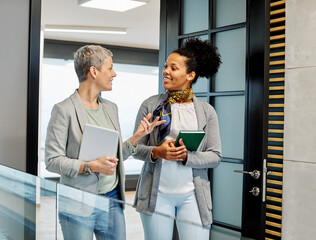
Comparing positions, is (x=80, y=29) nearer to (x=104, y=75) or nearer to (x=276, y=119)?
(x=276, y=119)

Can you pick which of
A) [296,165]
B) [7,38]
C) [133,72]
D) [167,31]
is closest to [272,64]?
[296,165]

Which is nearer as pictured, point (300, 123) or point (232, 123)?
point (300, 123)

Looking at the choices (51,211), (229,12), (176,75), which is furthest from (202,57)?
(51,211)

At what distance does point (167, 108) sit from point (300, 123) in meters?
0.89

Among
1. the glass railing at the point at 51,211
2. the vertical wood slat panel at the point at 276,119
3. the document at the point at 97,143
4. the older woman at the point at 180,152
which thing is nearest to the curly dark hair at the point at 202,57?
the older woman at the point at 180,152

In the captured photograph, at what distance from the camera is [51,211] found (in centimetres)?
181

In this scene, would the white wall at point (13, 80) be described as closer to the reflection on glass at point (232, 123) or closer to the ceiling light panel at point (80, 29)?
the reflection on glass at point (232, 123)

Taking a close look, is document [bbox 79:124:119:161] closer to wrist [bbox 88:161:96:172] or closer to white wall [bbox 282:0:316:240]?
wrist [bbox 88:161:96:172]

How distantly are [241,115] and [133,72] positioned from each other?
6250 millimetres

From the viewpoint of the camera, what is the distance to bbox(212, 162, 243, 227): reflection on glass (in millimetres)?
2863

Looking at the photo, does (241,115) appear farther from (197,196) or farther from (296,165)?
(197,196)

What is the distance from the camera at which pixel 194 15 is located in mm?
3191

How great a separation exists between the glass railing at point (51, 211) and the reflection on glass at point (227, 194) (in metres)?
1.29

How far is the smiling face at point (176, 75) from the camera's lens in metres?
2.50
